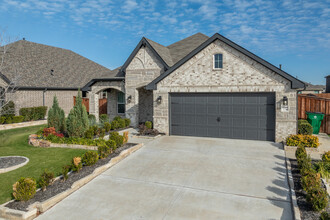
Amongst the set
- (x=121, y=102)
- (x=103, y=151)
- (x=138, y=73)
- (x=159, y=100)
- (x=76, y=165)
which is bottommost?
(x=76, y=165)

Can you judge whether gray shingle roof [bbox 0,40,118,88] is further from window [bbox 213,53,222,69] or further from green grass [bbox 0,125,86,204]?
window [bbox 213,53,222,69]

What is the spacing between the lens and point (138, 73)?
1831 centimetres

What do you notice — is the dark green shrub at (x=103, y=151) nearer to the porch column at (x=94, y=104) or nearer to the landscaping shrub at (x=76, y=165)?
the landscaping shrub at (x=76, y=165)

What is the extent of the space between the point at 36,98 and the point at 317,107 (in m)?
23.8

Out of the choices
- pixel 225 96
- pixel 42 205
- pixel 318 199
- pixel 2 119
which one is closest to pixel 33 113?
pixel 2 119

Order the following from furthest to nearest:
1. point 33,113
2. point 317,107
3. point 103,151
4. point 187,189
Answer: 1. point 33,113
2. point 317,107
3. point 103,151
4. point 187,189

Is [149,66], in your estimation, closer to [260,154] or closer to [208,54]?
[208,54]

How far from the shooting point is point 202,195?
6898 mm

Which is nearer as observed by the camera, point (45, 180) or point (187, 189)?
point (45, 180)

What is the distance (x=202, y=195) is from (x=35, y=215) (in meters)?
4.48

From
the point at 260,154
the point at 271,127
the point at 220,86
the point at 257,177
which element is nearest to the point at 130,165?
the point at 257,177

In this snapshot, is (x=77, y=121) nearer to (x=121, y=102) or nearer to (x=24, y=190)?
(x=24, y=190)

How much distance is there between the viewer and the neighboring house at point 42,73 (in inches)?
842

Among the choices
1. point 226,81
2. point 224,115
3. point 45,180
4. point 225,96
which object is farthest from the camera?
point 224,115
